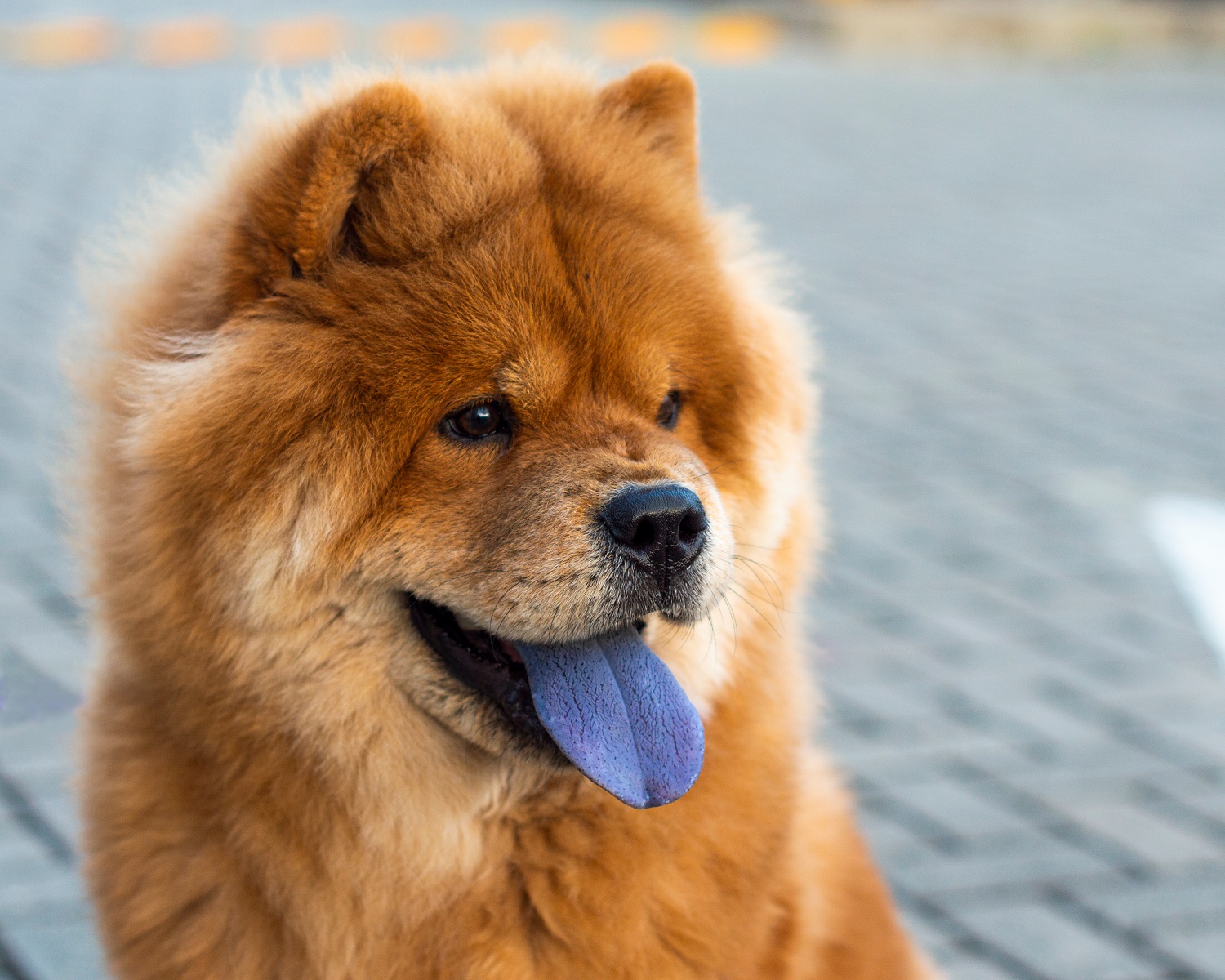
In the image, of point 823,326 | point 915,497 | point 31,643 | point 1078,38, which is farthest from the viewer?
point 1078,38

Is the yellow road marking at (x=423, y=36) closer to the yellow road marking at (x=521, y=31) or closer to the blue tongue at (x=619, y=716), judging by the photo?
the yellow road marking at (x=521, y=31)

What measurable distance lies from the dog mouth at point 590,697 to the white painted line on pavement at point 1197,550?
10.3 ft

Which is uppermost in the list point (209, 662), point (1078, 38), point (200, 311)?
point (200, 311)

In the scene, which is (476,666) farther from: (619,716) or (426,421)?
(426,421)

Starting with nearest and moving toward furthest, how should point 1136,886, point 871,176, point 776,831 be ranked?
point 776,831
point 1136,886
point 871,176

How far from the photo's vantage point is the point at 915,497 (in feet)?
19.3

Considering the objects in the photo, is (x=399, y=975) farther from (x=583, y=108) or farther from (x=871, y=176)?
(x=871, y=176)

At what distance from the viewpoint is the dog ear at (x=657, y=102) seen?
265 centimetres

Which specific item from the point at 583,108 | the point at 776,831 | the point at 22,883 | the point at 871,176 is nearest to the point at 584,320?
the point at 583,108

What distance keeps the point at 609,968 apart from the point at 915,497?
386 centimetres

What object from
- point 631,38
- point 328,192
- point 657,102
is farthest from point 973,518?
point 631,38

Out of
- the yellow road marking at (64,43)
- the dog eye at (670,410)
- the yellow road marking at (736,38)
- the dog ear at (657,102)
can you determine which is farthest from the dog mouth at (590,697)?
the yellow road marking at (736,38)

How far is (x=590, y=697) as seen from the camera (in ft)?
7.65

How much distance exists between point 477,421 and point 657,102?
0.80 meters
